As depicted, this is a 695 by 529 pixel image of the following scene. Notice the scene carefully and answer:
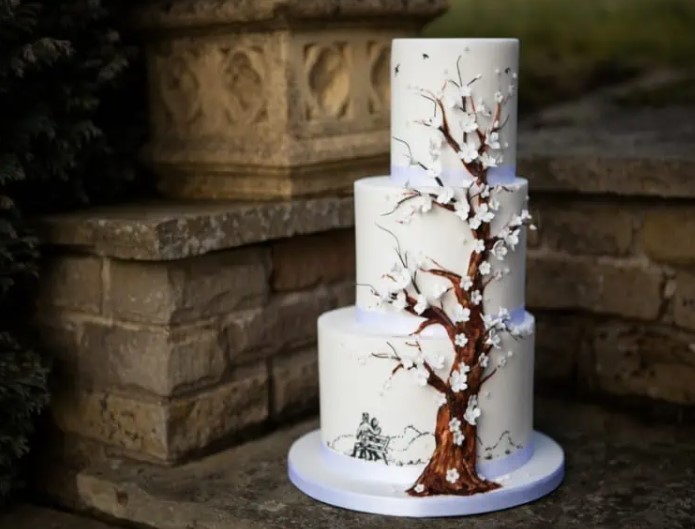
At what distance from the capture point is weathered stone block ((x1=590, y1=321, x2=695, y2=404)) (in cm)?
189

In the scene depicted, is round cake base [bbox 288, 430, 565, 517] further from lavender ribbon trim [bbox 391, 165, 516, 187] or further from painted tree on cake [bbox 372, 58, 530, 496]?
lavender ribbon trim [bbox 391, 165, 516, 187]

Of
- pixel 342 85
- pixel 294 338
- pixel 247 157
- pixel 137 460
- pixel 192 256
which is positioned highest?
pixel 342 85

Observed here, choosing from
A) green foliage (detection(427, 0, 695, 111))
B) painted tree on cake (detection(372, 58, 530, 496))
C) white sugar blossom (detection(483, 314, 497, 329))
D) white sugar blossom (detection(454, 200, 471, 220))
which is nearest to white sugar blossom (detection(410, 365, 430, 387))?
painted tree on cake (detection(372, 58, 530, 496))

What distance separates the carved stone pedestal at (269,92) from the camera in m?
1.77

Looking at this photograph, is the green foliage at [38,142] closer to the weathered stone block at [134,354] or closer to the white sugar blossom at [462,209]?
the weathered stone block at [134,354]

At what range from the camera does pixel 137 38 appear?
75.5 inches

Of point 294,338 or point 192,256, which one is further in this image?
point 294,338

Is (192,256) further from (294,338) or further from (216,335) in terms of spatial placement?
(294,338)

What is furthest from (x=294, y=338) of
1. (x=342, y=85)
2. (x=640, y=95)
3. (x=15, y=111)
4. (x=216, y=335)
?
(x=640, y=95)

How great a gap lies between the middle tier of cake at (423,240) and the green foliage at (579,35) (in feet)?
3.12

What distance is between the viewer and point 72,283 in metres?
1.71

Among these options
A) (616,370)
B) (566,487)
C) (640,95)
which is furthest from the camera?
(640,95)

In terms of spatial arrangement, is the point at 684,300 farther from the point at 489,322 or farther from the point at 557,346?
the point at 489,322

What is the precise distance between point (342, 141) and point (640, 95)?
79cm
